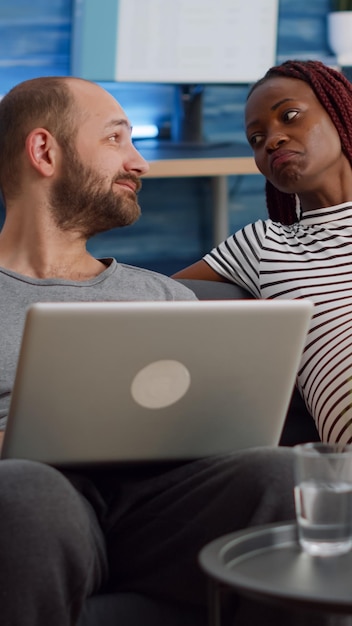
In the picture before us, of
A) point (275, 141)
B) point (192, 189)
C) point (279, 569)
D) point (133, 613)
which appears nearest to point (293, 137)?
point (275, 141)

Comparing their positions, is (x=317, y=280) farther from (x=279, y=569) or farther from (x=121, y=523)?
(x=279, y=569)

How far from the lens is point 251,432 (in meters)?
1.37

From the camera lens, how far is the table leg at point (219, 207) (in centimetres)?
373

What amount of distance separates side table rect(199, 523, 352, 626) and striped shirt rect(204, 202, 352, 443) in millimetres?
614

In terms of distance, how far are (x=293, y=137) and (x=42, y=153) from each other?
1.52ft

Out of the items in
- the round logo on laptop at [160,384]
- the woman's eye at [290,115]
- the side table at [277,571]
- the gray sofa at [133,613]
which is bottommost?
the gray sofa at [133,613]

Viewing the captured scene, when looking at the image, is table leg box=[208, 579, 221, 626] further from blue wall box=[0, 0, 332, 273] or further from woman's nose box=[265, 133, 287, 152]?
blue wall box=[0, 0, 332, 273]

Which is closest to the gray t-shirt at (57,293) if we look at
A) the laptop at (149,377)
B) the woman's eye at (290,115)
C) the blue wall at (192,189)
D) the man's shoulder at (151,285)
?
the man's shoulder at (151,285)

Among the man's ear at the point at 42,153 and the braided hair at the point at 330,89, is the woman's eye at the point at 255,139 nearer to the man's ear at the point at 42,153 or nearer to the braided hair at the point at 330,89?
the braided hair at the point at 330,89

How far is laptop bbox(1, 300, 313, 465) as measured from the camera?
3.94 feet

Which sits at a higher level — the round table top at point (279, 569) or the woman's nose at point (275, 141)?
the woman's nose at point (275, 141)

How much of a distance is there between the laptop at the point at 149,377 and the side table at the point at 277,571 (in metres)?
0.22

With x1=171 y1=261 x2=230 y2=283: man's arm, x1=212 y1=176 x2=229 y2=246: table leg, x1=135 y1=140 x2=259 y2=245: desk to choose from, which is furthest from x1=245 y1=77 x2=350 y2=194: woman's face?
x1=212 y1=176 x2=229 y2=246: table leg

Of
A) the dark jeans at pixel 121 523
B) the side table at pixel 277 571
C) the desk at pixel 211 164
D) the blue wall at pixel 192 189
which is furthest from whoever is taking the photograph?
the blue wall at pixel 192 189
